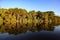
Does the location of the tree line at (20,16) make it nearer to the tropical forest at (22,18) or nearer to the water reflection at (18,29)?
the tropical forest at (22,18)

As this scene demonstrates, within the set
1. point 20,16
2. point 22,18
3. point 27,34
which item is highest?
point 20,16

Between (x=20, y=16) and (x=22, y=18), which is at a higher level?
(x=20, y=16)

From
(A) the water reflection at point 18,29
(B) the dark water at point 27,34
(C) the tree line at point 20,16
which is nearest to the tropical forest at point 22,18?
(C) the tree line at point 20,16

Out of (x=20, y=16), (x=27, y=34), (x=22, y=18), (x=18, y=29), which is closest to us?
(x=27, y=34)

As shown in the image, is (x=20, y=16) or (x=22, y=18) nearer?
(x=20, y=16)

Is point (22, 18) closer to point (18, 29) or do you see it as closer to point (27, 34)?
point (18, 29)

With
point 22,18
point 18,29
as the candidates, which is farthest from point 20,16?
point 18,29

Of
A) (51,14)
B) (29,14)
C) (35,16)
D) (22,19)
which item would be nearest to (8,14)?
(22,19)

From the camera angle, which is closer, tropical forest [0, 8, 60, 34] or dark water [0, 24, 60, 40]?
dark water [0, 24, 60, 40]

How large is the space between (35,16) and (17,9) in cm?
1485

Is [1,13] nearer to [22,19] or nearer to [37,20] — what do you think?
[22,19]

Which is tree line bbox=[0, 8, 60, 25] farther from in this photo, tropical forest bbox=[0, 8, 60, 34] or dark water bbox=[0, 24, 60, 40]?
dark water bbox=[0, 24, 60, 40]

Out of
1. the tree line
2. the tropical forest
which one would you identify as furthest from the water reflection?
the tree line

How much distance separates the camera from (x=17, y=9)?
8206 centimetres
